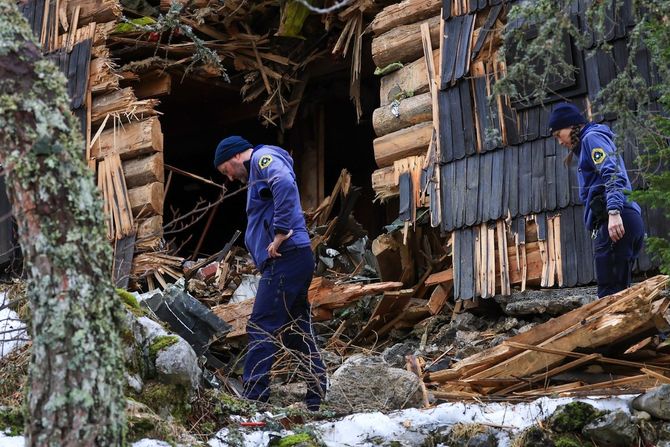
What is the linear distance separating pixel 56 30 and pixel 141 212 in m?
2.70

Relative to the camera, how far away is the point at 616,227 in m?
7.48

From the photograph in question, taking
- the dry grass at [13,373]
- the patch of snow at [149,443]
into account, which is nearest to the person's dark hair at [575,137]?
the patch of snow at [149,443]

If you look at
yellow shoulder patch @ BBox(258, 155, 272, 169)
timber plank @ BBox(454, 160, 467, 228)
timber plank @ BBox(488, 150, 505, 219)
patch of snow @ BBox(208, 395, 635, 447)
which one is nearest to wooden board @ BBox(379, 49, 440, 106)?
timber plank @ BBox(454, 160, 467, 228)

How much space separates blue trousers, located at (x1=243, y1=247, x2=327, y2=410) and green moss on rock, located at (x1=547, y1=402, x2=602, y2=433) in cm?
176

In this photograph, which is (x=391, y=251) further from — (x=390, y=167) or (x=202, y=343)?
(x=202, y=343)

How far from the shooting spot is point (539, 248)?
9.42 metres

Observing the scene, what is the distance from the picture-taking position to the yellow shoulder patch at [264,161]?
770 centimetres

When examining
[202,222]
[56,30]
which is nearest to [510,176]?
[56,30]

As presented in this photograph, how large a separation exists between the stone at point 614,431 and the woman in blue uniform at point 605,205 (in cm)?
182

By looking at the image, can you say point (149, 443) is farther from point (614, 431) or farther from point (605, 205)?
point (605, 205)

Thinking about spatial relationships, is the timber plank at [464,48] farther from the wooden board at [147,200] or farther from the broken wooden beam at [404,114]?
the wooden board at [147,200]

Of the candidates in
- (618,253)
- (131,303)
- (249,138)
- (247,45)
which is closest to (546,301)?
(618,253)

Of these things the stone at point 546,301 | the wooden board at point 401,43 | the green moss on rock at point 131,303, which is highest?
the wooden board at point 401,43

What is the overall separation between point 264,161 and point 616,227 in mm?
2561
